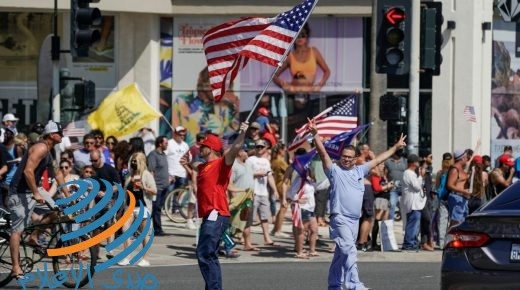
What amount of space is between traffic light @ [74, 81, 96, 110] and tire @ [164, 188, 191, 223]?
3.35m

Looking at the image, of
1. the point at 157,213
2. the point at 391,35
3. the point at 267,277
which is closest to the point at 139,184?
the point at 267,277

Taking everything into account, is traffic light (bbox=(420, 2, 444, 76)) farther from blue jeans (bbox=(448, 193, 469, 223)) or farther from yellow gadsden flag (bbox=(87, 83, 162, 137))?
yellow gadsden flag (bbox=(87, 83, 162, 137))

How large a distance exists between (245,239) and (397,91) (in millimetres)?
11086

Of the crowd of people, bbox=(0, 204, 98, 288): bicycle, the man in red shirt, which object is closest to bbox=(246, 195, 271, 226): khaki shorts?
the crowd of people

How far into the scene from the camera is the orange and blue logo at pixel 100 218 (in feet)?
51.3

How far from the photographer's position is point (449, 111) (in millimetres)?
31531

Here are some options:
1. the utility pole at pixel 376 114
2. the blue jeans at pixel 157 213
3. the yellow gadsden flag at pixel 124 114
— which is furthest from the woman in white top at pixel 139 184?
the yellow gadsden flag at pixel 124 114

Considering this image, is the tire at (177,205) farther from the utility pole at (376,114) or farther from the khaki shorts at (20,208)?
the khaki shorts at (20,208)

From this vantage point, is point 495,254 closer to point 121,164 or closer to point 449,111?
point 121,164

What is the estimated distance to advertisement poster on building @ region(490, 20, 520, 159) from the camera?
105ft

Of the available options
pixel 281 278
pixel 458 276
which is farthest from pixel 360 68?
pixel 458 276

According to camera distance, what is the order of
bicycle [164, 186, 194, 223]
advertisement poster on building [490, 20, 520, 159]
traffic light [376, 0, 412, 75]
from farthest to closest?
advertisement poster on building [490, 20, 520, 159]
bicycle [164, 186, 194, 223]
traffic light [376, 0, 412, 75]

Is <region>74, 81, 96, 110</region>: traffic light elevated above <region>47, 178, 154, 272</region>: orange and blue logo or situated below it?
above

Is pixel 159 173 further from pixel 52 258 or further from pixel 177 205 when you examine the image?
pixel 52 258
